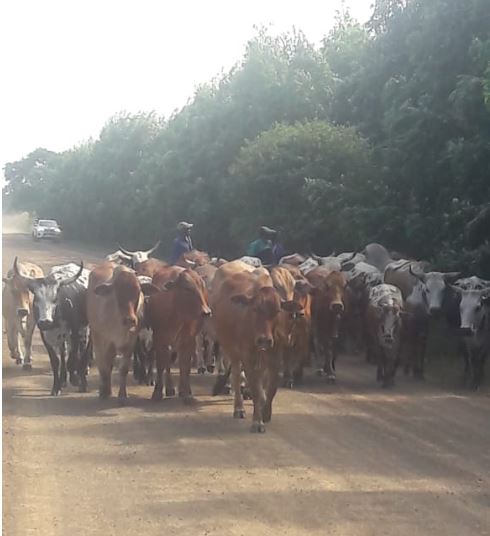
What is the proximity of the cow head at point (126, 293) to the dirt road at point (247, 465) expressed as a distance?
3.49 feet

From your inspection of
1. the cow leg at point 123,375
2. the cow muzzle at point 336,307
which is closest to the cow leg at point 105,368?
the cow leg at point 123,375

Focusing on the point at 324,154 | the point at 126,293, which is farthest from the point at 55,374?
the point at 324,154

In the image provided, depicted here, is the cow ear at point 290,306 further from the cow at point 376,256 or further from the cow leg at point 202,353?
the cow at point 376,256

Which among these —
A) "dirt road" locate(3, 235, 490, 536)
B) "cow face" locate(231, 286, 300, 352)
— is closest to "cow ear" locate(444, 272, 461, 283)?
"dirt road" locate(3, 235, 490, 536)

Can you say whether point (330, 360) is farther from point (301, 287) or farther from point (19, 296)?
point (19, 296)

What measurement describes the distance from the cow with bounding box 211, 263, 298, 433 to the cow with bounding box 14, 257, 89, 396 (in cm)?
253

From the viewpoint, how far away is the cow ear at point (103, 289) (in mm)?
12188

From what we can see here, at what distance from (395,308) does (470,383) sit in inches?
58.7

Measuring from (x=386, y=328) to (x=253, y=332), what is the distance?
12.8ft

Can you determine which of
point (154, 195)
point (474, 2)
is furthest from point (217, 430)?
point (154, 195)

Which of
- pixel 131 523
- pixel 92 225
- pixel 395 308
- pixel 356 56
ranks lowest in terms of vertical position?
pixel 131 523

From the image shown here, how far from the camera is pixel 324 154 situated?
23.2m

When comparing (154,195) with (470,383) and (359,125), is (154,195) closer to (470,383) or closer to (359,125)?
(359,125)

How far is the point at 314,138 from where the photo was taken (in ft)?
77.5
